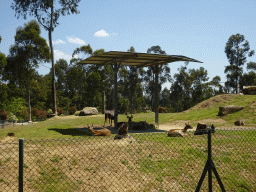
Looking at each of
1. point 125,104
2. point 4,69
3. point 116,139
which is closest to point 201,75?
point 125,104

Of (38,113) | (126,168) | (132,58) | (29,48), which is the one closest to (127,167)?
(126,168)

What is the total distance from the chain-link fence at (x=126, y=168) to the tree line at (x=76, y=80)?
59.8 feet

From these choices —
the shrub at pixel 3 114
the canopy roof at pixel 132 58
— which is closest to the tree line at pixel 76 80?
the shrub at pixel 3 114

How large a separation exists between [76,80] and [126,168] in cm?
4159

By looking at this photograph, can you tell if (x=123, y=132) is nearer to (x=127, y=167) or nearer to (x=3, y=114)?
(x=127, y=167)

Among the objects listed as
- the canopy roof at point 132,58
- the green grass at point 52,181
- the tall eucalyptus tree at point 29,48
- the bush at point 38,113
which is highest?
the tall eucalyptus tree at point 29,48

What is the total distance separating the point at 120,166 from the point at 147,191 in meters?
1.19

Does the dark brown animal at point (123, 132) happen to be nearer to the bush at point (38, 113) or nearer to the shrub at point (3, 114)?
the shrub at point (3, 114)

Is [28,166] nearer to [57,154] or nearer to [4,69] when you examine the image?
[57,154]

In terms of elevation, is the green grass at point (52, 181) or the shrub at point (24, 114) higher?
the shrub at point (24, 114)

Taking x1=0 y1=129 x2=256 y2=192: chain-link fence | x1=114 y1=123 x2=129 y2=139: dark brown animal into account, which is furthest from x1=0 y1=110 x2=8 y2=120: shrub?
x1=114 y1=123 x2=129 y2=139: dark brown animal

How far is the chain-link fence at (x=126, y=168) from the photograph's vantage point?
17.7ft

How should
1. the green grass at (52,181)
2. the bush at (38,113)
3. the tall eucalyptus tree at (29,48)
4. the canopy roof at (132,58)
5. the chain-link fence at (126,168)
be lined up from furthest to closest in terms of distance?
the bush at (38,113)
the tall eucalyptus tree at (29,48)
the canopy roof at (132,58)
the chain-link fence at (126,168)
the green grass at (52,181)

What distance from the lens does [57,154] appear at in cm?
671
